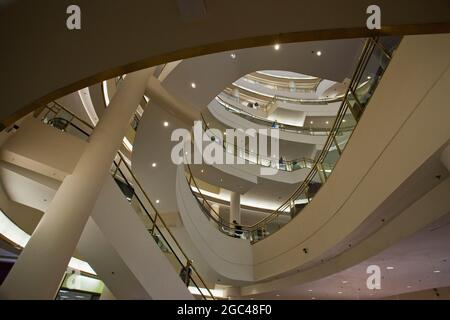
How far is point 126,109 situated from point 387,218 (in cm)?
455

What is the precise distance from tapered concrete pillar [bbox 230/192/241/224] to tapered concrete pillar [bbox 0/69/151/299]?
33.3 feet

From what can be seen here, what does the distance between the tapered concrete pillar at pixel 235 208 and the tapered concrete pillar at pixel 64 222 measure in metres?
10.2

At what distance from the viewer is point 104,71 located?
2.11 m

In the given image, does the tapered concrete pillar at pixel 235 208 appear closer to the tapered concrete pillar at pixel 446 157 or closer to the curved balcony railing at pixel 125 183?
the curved balcony railing at pixel 125 183

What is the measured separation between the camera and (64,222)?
340 cm

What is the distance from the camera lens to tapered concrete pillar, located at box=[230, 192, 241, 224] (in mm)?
14281

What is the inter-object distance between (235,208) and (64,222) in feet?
37.8

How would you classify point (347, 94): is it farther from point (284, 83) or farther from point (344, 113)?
point (284, 83)

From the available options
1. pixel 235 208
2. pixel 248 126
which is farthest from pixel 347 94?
pixel 248 126

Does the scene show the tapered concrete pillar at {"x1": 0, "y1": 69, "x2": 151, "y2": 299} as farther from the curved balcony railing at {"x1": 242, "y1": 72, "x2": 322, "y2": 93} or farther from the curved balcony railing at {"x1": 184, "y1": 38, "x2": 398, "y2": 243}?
the curved balcony railing at {"x1": 242, "y1": 72, "x2": 322, "y2": 93}

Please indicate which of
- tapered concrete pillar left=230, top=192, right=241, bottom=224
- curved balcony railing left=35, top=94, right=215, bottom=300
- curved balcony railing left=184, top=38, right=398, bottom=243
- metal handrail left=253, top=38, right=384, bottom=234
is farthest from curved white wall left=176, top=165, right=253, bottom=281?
tapered concrete pillar left=230, top=192, right=241, bottom=224

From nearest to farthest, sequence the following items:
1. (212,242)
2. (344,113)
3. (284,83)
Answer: (344,113) < (212,242) < (284,83)
